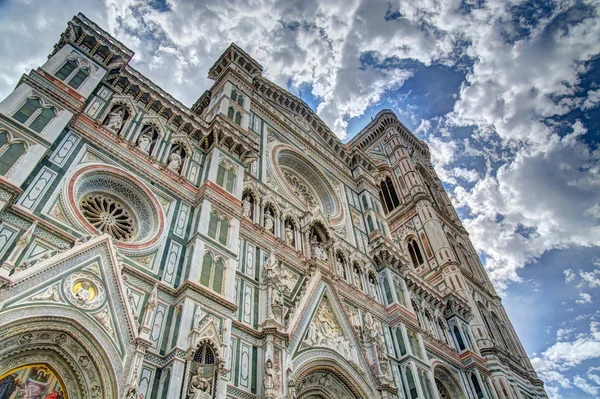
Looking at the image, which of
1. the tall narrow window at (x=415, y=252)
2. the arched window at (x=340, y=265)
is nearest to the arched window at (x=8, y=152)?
the arched window at (x=340, y=265)

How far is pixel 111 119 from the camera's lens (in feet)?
42.6

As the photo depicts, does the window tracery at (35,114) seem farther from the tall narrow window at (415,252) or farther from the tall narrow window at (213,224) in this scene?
the tall narrow window at (415,252)

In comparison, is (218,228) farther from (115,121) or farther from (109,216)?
(115,121)

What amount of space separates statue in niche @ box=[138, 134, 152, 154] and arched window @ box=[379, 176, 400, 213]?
25.8 metres

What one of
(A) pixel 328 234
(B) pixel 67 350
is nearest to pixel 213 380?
(B) pixel 67 350

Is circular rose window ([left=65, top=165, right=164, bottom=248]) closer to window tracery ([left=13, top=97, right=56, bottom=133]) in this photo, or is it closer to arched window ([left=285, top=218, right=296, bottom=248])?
window tracery ([left=13, top=97, right=56, bottom=133])

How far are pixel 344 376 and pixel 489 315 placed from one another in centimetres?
1690

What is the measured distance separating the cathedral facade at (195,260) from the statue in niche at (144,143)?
0.07 metres

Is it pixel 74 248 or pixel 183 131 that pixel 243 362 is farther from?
pixel 183 131

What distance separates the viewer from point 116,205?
1194 centimetres

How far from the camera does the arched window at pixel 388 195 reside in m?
36.9

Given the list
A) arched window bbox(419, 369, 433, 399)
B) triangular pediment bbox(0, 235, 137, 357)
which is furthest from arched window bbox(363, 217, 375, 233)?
triangular pediment bbox(0, 235, 137, 357)

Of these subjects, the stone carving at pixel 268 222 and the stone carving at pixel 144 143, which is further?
the stone carving at pixel 268 222

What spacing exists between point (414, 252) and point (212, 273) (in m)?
22.8
